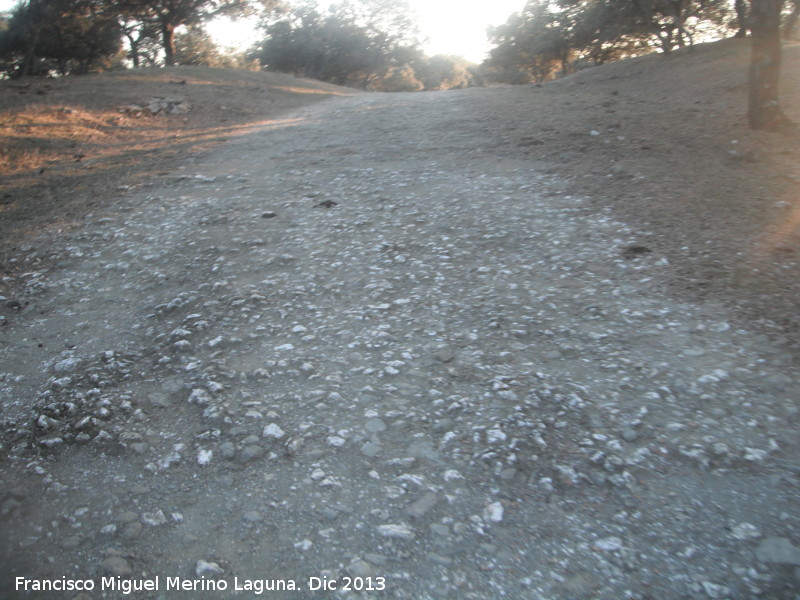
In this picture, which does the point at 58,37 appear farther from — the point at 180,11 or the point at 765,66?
the point at 765,66

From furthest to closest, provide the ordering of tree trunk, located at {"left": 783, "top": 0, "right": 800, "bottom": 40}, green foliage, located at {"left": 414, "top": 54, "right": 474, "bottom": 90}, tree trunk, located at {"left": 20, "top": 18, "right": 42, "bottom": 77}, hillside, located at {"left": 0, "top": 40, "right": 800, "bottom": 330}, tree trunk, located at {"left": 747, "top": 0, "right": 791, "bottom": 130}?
1. green foliage, located at {"left": 414, "top": 54, "right": 474, "bottom": 90}
2. tree trunk, located at {"left": 20, "top": 18, "right": 42, "bottom": 77}
3. tree trunk, located at {"left": 783, "top": 0, "right": 800, "bottom": 40}
4. tree trunk, located at {"left": 747, "top": 0, "right": 791, "bottom": 130}
5. hillside, located at {"left": 0, "top": 40, "right": 800, "bottom": 330}

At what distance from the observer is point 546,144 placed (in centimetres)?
1012

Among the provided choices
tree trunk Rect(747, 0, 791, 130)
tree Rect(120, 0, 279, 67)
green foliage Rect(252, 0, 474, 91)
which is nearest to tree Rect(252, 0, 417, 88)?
green foliage Rect(252, 0, 474, 91)

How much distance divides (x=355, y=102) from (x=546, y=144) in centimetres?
912

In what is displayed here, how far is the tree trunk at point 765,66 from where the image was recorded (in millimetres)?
8906

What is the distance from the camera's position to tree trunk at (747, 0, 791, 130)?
8906 mm

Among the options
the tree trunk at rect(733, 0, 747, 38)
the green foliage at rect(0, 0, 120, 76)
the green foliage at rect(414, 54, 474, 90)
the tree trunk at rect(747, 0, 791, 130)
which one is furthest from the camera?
the green foliage at rect(414, 54, 474, 90)

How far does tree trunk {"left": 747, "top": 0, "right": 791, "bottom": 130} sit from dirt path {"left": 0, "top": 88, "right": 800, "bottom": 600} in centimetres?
448

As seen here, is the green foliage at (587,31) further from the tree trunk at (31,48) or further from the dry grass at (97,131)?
the tree trunk at (31,48)

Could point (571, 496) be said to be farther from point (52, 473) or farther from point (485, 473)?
point (52, 473)

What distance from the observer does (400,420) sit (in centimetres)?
393

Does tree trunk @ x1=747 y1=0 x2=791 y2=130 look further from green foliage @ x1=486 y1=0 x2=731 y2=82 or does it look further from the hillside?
green foliage @ x1=486 y1=0 x2=731 y2=82

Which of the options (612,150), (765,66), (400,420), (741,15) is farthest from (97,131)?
(741,15)

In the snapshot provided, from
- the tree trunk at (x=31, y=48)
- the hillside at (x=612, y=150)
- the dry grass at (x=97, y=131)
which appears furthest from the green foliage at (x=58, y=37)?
the hillside at (x=612, y=150)
